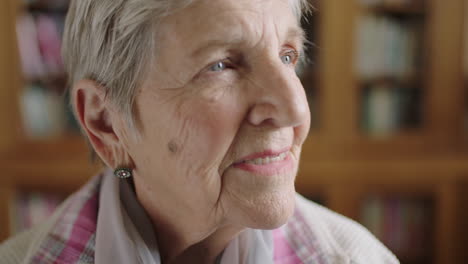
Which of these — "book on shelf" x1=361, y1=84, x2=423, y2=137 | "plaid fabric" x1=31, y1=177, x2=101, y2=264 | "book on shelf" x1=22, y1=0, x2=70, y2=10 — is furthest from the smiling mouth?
"book on shelf" x1=22, y1=0, x2=70, y2=10

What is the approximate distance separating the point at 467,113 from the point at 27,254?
269 cm

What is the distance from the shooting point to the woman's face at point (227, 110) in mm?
703

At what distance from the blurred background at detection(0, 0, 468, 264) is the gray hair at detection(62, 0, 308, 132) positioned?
170cm

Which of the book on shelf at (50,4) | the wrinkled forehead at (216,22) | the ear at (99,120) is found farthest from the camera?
the book on shelf at (50,4)

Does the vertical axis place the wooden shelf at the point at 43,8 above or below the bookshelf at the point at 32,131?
above

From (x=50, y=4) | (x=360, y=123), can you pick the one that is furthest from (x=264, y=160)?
(x=50, y=4)

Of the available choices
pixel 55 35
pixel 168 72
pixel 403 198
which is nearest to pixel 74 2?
pixel 168 72

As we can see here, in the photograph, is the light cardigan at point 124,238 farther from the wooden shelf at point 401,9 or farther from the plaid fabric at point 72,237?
the wooden shelf at point 401,9

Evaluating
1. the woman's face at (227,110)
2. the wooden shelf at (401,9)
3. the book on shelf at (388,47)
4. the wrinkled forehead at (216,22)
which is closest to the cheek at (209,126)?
the woman's face at (227,110)

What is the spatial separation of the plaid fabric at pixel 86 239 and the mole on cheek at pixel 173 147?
0.27 meters

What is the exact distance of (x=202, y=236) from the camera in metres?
0.84

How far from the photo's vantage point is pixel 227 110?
0.71m

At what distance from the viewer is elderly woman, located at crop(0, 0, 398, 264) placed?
2.33 ft

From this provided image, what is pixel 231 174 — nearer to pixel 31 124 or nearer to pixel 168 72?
pixel 168 72
